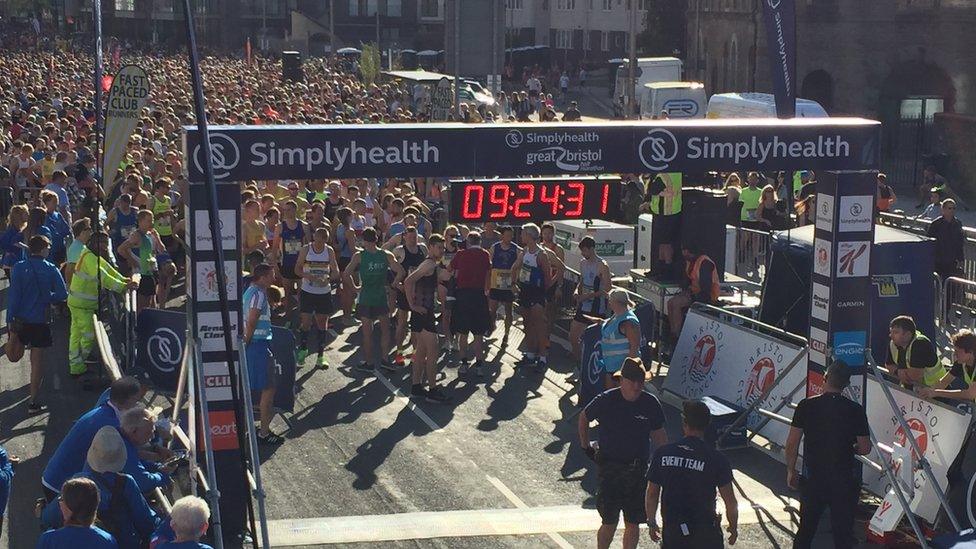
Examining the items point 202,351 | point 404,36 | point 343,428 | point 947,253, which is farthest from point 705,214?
point 404,36

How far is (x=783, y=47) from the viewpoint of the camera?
56.7 ft

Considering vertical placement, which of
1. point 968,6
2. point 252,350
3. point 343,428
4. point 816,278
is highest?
point 968,6

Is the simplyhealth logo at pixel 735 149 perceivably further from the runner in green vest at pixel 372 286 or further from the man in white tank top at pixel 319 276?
the man in white tank top at pixel 319 276

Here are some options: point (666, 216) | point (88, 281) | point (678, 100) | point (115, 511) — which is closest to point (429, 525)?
point (115, 511)

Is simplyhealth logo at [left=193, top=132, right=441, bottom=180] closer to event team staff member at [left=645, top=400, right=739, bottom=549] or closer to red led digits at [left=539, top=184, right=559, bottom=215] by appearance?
red led digits at [left=539, top=184, right=559, bottom=215]

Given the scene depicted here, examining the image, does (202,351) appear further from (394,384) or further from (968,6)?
(968,6)

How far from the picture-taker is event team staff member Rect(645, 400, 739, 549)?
364 inches

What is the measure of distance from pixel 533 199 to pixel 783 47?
20.8 ft

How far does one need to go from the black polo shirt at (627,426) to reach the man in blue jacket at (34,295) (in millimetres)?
7032

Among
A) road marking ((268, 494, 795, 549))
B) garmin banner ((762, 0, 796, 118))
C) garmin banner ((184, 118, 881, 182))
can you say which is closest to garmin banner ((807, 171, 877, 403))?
garmin banner ((184, 118, 881, 182))

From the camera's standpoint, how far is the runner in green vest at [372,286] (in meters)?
17.0

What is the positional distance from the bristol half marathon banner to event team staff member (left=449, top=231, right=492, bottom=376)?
15.2 ft

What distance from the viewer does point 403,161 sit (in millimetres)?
11266

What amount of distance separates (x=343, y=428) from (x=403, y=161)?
441 centimetres
